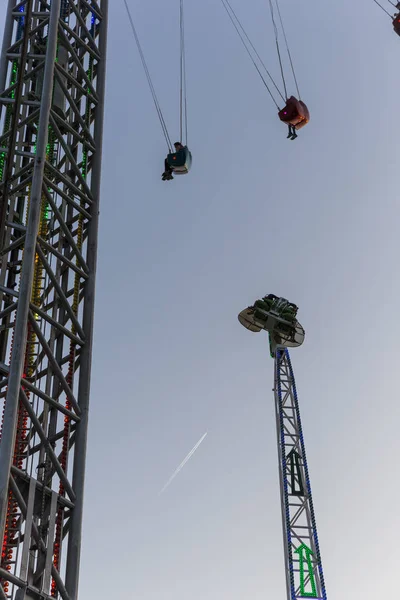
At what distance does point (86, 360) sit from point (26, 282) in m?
2.12

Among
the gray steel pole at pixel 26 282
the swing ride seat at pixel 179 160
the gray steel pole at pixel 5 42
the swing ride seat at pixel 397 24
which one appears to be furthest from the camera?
the swing ride seat at pixel 397 24

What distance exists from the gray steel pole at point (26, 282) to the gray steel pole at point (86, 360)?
6.14ft

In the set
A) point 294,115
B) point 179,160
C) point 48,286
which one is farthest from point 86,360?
point 294,115

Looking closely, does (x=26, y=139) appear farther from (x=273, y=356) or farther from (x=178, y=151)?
(x=273, y=356)

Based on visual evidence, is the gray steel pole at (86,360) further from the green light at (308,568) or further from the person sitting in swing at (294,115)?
the green light at (308,568)

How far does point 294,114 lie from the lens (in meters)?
21.9

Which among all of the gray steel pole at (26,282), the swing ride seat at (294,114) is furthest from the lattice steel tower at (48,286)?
the swing ride seat at (294,114)

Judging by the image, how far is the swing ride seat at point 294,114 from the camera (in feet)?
71.9

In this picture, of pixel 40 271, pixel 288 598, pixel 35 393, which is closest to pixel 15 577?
pixel 35 393

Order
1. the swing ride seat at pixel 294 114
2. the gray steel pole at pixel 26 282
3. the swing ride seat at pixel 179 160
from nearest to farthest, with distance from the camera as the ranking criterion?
the gray steel pole at pixel 26 282, the swing ride seat at pixel 179 160, the swing ride seat at pixel 294 114

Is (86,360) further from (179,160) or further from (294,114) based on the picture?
(294,114)

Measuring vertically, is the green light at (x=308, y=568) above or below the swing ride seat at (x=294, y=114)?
below

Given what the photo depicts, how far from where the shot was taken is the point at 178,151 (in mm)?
20578

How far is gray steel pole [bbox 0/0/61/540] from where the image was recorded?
11.3 meters
